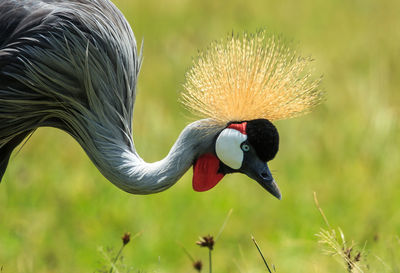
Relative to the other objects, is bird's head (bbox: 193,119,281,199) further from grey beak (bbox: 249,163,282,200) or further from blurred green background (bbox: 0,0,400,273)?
blurred green background (bbox: 0,0,400,273)

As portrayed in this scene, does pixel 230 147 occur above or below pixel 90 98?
above

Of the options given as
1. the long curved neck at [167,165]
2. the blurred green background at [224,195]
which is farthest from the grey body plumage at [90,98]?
the blurred green background at [224,195]

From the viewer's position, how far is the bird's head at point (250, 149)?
253 centimetres

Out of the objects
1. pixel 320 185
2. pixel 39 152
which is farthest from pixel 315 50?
pixel 39 152

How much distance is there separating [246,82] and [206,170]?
0.33 meters

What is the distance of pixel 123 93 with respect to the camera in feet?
9.11

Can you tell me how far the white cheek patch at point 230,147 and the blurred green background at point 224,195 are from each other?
0.86 metres

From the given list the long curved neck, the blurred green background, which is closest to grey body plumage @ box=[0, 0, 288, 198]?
the long curved neck

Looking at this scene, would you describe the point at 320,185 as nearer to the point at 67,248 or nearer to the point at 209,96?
the point at 67,248

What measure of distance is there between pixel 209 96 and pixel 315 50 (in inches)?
146

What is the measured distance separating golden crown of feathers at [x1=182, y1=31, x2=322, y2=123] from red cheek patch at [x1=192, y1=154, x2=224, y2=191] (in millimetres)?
135

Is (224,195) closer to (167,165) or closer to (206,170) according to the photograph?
(206,170)

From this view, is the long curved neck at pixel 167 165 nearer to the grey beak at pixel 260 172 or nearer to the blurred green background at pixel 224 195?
the grey beak at pixel 260 172

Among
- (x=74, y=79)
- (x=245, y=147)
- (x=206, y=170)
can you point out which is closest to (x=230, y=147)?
(x=245, y=147)
